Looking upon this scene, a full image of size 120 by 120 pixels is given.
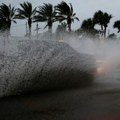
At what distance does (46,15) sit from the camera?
1986 inches

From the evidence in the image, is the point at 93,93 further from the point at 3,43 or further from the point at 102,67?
the point at 102,67

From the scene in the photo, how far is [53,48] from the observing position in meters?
12.8

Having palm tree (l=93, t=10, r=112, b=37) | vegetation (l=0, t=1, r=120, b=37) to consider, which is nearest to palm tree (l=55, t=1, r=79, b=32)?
vegetation (l=0, t=1, r=120, b=37)

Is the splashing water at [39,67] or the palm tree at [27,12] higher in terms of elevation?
the palm tree at [27,12]

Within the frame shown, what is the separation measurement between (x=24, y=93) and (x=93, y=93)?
6.98ft

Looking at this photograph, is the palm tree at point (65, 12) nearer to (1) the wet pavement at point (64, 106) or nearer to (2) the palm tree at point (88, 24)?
(2) the palm tree at point (88, 24)

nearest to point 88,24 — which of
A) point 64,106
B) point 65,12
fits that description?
point 65,12

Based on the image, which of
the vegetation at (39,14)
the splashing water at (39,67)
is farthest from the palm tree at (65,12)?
the splashing water at (39,67)

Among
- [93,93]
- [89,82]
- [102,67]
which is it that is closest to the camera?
[93,93]

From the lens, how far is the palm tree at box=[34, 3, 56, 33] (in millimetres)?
50125

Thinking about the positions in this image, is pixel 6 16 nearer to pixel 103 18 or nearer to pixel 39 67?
pixel 103 18

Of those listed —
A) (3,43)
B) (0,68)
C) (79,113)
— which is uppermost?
(3,43)

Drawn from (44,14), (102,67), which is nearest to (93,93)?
(102,67)

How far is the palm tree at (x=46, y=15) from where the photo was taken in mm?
50125
